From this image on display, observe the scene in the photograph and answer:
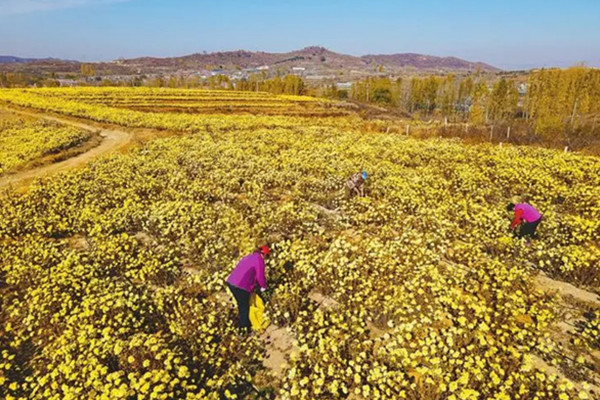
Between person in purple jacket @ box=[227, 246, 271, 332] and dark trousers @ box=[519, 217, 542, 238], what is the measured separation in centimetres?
737

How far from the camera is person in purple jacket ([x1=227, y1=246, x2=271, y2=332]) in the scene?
21.6ft

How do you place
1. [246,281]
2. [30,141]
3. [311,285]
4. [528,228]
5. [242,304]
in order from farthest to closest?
[30,141]
[528,228]
[311,285]
[242,304]
[246,281]

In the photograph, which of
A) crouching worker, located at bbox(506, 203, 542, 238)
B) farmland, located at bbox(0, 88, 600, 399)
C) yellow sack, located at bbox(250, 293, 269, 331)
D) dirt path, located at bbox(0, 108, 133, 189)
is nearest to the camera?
farmland, located at bbox(0, 88, 600, 399)

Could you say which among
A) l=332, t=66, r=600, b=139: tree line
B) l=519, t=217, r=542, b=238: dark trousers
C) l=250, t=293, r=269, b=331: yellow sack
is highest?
l=332, t=66, r=600, b=139: tree line

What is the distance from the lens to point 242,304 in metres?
6.76

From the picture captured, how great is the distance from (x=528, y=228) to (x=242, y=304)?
26.4ft

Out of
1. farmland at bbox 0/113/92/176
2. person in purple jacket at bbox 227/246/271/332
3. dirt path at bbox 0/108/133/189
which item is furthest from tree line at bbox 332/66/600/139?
farmland at bbox 0/113/92/176

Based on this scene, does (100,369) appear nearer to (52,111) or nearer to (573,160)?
(573,160)

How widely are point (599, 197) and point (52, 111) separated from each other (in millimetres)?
53193

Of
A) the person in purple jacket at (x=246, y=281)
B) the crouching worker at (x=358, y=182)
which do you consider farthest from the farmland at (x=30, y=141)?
the person in purple jacket at (x=246, y=281)

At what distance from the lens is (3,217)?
39.9 ft

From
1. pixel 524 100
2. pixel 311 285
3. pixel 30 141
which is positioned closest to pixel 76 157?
pixel 30 141

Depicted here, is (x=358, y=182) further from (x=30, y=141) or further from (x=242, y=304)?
(x=30, y=141)

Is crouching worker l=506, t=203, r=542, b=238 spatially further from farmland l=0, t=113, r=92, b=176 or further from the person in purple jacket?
farmland l=0, t=113, r=92, b=176
